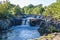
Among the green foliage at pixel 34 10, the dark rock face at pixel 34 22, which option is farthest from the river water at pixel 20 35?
the green foliage at pixel 34 10

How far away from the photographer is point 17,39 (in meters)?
37.2

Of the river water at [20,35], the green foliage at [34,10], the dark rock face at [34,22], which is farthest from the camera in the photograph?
the green foliage at [34,10]

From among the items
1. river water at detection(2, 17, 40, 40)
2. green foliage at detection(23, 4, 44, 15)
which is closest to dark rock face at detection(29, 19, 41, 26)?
river water at detection(2, 17, 40, 40)

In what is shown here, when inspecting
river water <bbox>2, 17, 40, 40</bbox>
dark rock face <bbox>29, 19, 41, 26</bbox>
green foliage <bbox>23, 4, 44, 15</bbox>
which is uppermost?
green foliage <bbox>23, 4, 44, 15</bbox>

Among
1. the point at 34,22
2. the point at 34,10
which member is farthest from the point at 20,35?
the point at 34,10

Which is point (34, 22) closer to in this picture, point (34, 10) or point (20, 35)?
point (20, 35)

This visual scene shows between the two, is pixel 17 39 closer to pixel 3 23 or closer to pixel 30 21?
pixel 3 23

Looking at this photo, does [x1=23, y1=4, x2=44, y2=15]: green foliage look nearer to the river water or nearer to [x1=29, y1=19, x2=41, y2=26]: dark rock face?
[x1=29, y1=19, x2=41, y2=26]: dark rock face

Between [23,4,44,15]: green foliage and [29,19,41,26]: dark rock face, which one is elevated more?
[23,4,44,15]: green foliage

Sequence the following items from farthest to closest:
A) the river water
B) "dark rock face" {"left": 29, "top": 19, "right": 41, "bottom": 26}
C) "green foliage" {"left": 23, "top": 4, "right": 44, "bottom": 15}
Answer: "green foliage" {"left": 23, "top": 4, "right": 44, "bottom": 15}, "dark rock face" {"left": 29, "top": 19, "right": 41, "bottom": 26}, the river water

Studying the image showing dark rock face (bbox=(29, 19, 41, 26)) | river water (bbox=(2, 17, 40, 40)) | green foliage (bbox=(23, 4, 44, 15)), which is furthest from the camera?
green foliage (bbox=(23, 4, 44, 15))

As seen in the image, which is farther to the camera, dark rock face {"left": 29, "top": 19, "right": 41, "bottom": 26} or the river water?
dark rock face {"left": 29, "top": 19, "right": 41, "bottom": 26}

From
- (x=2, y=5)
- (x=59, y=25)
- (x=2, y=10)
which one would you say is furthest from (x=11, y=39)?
(x=2, y=5)

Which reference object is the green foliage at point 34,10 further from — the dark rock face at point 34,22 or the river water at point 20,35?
the river water at point 20,35
